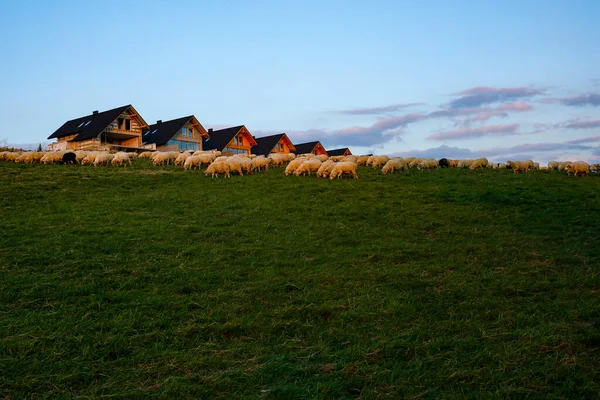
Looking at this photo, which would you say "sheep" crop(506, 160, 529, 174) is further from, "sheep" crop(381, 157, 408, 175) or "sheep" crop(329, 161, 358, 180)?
"sheep" crop(329, 161, 358, 180)

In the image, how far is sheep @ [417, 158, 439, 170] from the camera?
113 ft

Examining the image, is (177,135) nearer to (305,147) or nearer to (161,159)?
(305,147)

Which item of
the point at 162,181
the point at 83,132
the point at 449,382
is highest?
the point at 83,132

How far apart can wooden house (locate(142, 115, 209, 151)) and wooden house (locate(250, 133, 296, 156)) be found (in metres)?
7.25

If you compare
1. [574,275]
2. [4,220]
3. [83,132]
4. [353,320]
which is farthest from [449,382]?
[83,132]

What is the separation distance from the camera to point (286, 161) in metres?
35.3

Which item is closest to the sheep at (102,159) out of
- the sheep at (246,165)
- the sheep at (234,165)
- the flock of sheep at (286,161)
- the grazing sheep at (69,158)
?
the flock of sheep at (286,161)

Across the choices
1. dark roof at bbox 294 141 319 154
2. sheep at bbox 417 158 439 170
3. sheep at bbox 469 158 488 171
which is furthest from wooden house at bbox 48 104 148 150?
sheep at bbox 469 158 488 171

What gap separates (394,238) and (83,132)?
49486mm

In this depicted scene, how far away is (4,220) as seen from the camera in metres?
16.5

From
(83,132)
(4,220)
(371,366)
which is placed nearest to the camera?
(371,366)

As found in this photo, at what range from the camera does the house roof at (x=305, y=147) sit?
231 feet

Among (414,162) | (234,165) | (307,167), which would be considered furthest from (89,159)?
(414,162)

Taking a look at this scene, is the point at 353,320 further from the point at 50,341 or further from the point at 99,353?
the point at 50,341
